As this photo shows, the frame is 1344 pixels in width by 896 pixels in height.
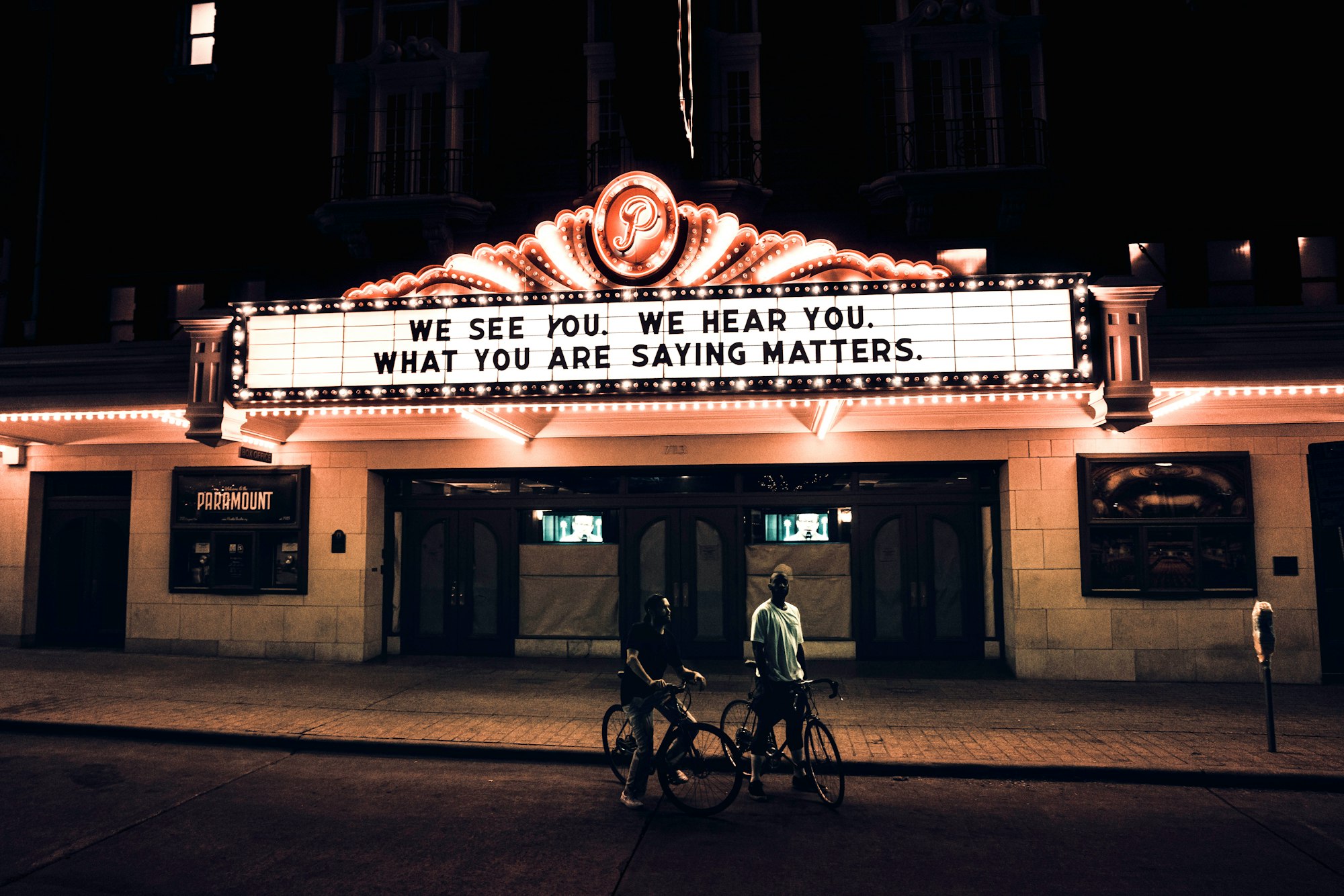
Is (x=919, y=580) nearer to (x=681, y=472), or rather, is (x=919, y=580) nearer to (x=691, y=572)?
(x=691, y=572)

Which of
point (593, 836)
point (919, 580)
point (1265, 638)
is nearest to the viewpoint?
point (593, 836)

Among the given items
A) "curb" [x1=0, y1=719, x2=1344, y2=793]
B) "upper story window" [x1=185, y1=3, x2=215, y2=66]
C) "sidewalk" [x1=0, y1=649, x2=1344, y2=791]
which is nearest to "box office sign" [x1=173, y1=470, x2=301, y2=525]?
"sidewalk" [x1=0, y1=649, x2=1344, y2=791]

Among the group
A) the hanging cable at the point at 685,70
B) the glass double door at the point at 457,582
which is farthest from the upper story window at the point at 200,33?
the hanging cable at the point at 685,70

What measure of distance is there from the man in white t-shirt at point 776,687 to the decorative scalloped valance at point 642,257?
12.4ft

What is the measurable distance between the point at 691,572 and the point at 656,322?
467 centimetres

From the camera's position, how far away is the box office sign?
39.3 feet

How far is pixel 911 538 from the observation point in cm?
1154

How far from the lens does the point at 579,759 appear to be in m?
7.31

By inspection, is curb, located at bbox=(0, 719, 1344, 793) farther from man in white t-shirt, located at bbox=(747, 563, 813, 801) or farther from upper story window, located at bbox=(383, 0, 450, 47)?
upper story window, located at bbox=(383, 0, 450, 47)

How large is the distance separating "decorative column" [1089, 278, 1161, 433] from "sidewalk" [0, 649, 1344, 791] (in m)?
3.32

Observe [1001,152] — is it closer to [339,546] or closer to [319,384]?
[319,384]

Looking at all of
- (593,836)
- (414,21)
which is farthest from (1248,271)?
(414,21)

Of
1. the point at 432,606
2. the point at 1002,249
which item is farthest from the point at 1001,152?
the point at 432,606

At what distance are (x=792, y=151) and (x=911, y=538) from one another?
641 centimetres
